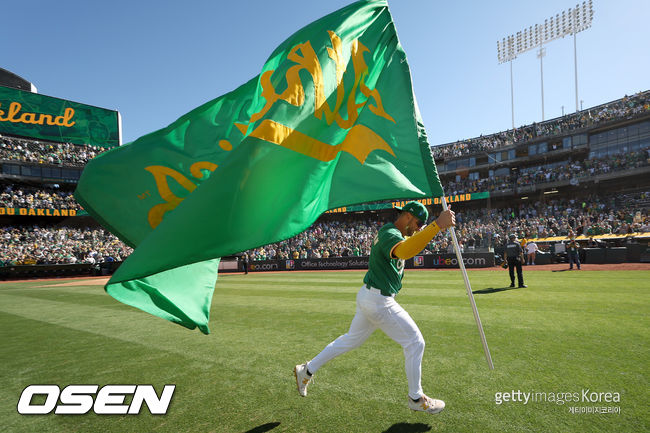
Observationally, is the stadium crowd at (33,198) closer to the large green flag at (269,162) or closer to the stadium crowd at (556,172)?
the large green flag at (269,162)

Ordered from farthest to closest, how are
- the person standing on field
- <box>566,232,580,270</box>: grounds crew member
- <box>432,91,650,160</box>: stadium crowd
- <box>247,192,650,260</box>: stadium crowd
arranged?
1. <box>432,91,650,160</box>: stadium crowd
2. <box>247,192,650,260</box>: stadium crowd
3. the person standing on field
4. <box>566,232,580,270</box>: grounds crew member

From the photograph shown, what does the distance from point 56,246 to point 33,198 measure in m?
10.5

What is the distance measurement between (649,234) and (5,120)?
6358 cm

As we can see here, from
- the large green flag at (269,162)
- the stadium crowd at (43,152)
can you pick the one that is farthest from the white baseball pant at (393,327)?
the stadium crowd at (43,152)

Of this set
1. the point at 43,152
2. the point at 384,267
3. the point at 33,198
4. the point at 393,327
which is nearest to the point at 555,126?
the point at 384,267

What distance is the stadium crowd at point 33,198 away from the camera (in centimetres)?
4072

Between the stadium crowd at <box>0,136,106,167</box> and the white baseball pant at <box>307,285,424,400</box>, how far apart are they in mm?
50543

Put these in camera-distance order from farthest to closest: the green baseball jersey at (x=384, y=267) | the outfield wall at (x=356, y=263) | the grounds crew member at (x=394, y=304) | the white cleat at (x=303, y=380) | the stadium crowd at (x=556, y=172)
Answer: the stadium crowd at (x=556, y=172), the outfield wall at (x=356, y=263), the white cleat at (x=303, y=380), the green baseball jersey at (x=384, y=267), the grounds crew member at (x=394, y=304)

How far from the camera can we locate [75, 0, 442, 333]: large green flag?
3.17m

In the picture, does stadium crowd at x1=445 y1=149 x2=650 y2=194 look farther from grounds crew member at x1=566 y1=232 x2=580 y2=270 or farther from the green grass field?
the green grass field

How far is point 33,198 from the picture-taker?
42.4 m

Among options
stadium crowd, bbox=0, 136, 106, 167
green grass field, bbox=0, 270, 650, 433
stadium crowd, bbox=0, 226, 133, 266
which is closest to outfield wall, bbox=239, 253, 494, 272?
stadium crowd, bbox=0, 226, 133, 266

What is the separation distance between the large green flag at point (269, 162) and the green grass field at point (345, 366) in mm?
1497

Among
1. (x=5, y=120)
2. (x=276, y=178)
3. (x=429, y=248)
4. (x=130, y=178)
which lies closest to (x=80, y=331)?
(x=130, y=178)
